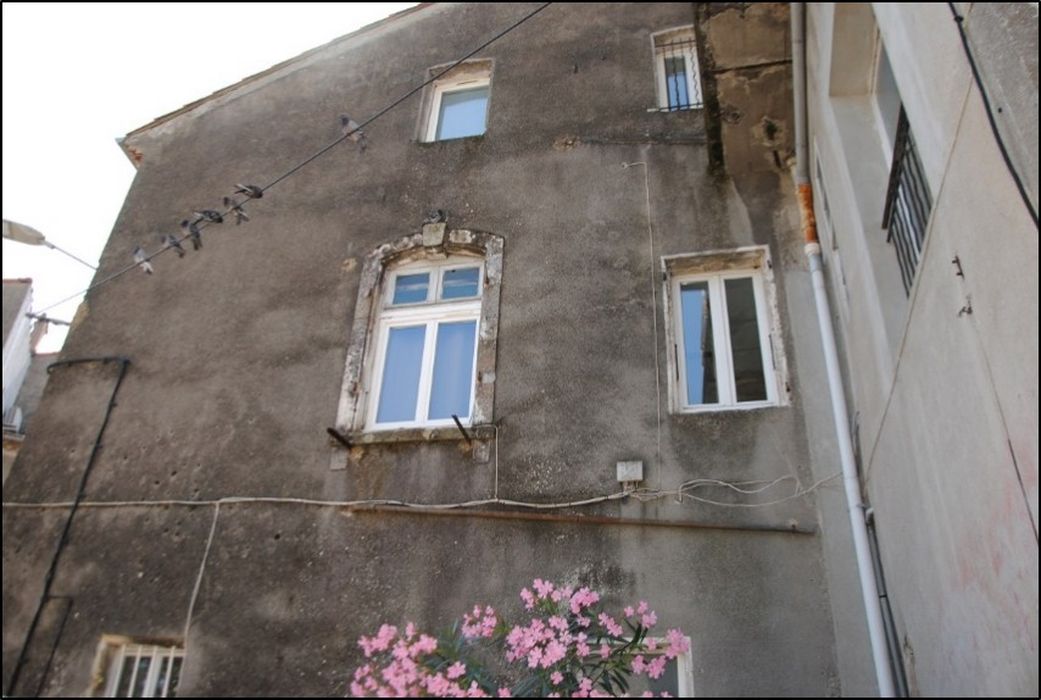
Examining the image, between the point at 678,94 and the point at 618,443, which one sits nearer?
the point at 618,443

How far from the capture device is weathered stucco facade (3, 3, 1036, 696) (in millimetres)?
5301

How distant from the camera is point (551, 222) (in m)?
7.09

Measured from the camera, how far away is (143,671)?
5875mm

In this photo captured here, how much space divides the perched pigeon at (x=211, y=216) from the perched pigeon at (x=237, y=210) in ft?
0.49

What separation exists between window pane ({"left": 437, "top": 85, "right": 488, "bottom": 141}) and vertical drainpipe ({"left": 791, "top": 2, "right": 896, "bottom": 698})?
11.8 feet

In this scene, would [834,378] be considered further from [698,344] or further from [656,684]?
[656,684]

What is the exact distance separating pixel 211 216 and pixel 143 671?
434 centimetres

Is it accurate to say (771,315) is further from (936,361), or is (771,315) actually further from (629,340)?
(936,361)

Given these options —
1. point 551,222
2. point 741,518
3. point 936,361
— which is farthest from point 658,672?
point 551,222

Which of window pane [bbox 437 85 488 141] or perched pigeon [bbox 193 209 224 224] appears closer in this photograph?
perched pigeon [bbox 193 209 224 224]

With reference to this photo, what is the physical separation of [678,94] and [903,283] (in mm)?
4434

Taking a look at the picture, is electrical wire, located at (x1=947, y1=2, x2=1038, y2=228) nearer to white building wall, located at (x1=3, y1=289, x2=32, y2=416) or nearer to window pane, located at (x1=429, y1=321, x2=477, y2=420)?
window pane, located at (x1=429, y1=321, x2=477, y2=420)

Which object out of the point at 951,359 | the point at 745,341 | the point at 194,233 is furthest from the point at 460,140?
the point at 951,359

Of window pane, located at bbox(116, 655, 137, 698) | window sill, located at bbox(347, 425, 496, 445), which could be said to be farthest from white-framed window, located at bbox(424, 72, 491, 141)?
window pane, located at bbox(116, 655, 137, 698)
